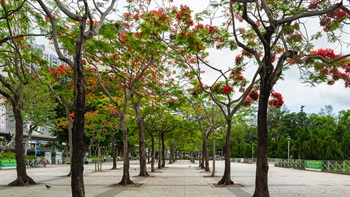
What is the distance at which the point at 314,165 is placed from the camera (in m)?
35.3

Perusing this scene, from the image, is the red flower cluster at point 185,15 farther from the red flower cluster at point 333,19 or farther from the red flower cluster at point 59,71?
the red flower cluster at point 59,71

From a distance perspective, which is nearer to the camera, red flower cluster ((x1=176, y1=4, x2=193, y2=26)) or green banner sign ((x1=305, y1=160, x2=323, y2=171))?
red flower cluster ((x1=176, y1=4, x2=193, y2=26))

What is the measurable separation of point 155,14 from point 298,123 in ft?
249

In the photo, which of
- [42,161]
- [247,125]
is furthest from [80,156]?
[247,125]

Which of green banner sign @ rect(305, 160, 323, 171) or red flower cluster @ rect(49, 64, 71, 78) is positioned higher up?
red flower cluster @ rect(49, 64, 71, 78)

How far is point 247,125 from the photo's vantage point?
84.9 meters

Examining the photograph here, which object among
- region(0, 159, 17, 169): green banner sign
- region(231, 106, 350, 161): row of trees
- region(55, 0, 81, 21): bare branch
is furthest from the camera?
region(0, 159, 17, 169): green banner sign

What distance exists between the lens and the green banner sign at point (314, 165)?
34.1m

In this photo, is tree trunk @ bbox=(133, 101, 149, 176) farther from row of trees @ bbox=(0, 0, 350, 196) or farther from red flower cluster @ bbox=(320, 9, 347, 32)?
red flower cluster @ bbox=(320, 9, 347, 32)

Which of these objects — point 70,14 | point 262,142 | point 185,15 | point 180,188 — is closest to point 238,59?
point 185,15

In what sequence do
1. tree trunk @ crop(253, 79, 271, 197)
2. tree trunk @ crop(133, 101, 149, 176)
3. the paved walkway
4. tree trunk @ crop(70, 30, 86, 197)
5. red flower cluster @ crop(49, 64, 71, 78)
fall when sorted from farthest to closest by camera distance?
tree trunk @ crop(133, 101, 149, 176)
red flower cluster @ crop(49, 64, 71, 78)
the paved walkway
tree trunk @ crop(253, 79, 271, 197)
tree trunk @ crop(70, 30, 86, 197)

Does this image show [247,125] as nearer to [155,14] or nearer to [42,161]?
[42,161]

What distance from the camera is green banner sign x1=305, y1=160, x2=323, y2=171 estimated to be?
34.1 m

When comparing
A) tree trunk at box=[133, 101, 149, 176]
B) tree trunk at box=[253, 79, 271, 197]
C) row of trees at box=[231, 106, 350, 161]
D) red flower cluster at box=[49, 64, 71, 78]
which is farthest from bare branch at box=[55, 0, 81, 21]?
row of trees at box=[231, 106, 350, 161]
